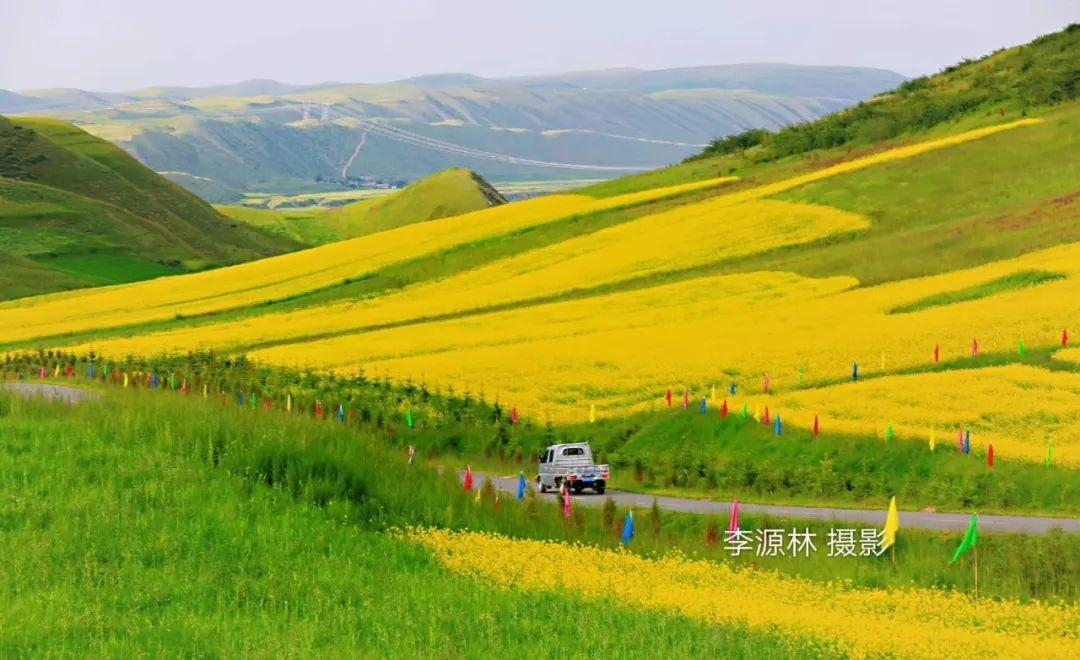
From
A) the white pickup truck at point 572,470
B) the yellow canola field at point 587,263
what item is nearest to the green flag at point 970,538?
the white pickup truck at point 572,470

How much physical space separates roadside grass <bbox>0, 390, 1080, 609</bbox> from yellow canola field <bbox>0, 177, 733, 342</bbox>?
51.0 metres

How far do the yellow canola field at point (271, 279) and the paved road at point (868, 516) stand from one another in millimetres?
47071

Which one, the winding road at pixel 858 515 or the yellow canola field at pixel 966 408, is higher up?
the yellow canola field at pixel 966 408

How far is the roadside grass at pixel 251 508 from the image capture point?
1641cm

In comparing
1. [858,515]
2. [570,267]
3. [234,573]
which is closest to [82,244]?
[570,267]

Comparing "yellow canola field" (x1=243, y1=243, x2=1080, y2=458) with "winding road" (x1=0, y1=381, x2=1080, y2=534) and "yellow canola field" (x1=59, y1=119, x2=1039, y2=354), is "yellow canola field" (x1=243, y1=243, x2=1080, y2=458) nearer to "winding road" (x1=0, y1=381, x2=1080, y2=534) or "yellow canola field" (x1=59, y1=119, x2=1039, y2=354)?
"yellow canola field" (x1=59, y1=119, x2=1039, y2=354)

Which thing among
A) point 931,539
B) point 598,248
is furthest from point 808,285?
point 931,539

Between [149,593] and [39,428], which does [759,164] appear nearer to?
[39,428]

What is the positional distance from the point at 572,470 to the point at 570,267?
→ 39.0 meters

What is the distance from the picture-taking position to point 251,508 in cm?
1834

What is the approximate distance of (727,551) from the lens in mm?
22141

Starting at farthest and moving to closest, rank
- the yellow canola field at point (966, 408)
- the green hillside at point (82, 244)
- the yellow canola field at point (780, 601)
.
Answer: the green hillside at point (82, 244)
the yellow canola field at point (966, 408)
the yellow canola field at point (780, 601)

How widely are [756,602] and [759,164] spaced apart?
84.2m

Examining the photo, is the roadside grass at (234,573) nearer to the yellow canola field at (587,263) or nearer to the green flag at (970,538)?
the green flag at (970,538)
